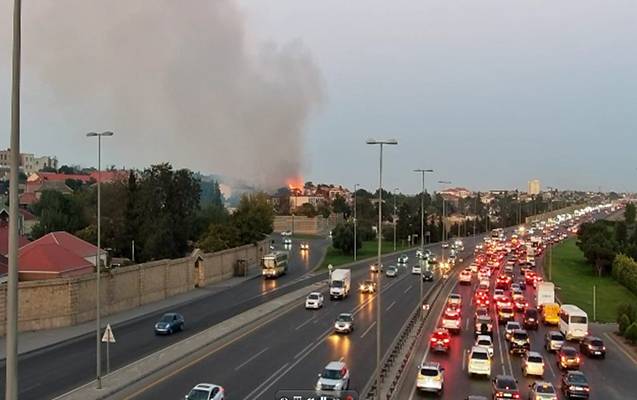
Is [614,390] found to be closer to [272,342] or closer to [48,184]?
[272,342]

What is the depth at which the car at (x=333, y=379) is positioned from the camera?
25625 millimetres

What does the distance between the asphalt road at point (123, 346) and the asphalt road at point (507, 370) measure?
14.0 meters

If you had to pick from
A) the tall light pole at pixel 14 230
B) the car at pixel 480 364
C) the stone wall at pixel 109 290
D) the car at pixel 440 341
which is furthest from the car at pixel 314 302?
the tall light pole at pixel 14 230

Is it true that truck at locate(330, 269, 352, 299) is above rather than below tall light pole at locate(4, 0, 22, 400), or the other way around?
below

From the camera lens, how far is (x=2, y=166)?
164 meters

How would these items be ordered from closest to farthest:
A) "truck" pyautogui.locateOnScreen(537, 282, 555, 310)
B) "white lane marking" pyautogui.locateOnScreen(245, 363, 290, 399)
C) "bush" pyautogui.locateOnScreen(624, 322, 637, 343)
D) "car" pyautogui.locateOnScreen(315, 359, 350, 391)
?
"car" pyautogui.locateOnScreen(315, 359, 350, 391) → "white lane marking" pyautogui.locateOnScreen(245, 363, 290, 399) → "bush" pyautogui.locateOnScreen(624, 322, 637, 343) → "truck" pyautogui.locateOnScreen(537, 282, 555, 310)

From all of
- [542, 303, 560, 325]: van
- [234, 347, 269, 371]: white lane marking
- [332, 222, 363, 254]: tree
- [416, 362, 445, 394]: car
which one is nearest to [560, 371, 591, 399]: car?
[416, 362, 445, 394]: car

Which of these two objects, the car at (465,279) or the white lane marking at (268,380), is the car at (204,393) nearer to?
the white lane marking at (268,380)

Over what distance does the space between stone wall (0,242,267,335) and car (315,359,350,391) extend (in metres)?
21.7

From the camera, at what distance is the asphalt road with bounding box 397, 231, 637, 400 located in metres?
28.4

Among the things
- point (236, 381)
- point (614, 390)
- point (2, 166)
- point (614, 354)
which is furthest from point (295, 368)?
point (2, 166)

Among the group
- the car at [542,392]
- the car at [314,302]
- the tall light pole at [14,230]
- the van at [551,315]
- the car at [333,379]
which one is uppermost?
the tall light pole at [14,230]

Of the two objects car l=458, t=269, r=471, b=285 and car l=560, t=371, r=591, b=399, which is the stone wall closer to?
car l=458, t=269, r=471, b=285

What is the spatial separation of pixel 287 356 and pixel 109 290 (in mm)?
20015
